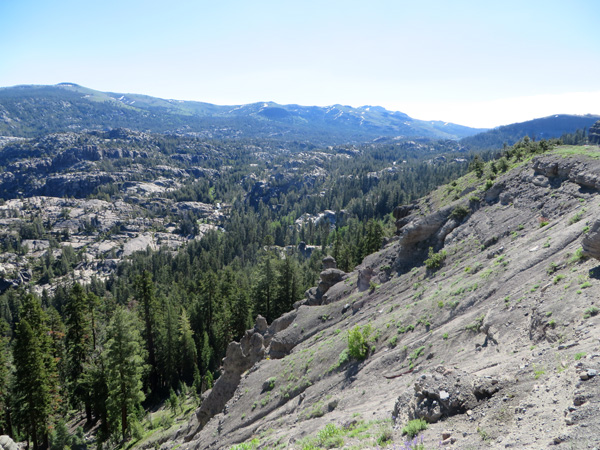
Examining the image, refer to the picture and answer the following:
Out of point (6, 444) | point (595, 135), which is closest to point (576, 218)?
point (6, 444)

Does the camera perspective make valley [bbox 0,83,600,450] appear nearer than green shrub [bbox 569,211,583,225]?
Yes

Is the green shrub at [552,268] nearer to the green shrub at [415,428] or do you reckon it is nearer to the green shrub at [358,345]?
the green shrub at [358,345]

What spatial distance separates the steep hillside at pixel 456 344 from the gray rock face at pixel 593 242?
102 millimetres

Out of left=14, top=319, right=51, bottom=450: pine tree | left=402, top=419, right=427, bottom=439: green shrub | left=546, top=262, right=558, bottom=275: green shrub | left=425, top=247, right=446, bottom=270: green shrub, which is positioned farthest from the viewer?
left=14, top=319, right=51, bottom=450: pine tree

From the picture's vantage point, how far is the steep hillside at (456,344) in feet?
29.8

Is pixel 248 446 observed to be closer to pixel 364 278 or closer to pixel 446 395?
pixel 446 395

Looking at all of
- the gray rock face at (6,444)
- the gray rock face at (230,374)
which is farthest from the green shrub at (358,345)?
the gray rock face at (6,444)

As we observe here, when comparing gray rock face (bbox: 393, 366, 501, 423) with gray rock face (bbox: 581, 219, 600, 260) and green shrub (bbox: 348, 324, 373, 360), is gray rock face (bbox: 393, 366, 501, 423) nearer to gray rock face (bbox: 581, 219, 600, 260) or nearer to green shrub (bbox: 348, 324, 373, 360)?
gray rock face (bbox: 581, 219, 600, 260)

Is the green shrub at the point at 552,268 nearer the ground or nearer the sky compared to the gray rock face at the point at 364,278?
nearer the sky

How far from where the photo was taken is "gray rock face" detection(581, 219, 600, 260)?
13.5 metres

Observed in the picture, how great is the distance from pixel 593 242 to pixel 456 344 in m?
7.52

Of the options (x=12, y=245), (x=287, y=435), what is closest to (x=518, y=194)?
(x=287, y=435)

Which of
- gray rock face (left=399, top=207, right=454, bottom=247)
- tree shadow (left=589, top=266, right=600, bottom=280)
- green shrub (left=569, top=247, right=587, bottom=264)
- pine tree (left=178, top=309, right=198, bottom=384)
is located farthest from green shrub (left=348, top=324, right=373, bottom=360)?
pine tree (left=178, top=309, right=198, bottom=384)

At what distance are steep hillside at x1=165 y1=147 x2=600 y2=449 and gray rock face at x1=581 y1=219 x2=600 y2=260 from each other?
102mm
